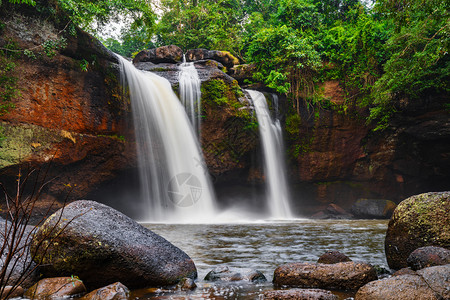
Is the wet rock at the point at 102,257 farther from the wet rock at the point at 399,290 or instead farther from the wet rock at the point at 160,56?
the wet rock at the point at 160,56

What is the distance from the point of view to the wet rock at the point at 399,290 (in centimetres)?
298

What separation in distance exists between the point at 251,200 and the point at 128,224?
12.6 metres

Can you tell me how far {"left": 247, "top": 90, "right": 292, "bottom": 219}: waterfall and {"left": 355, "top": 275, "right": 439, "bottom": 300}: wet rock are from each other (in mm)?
12335

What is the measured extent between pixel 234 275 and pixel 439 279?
2290mm

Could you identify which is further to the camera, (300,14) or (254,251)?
(300,14)

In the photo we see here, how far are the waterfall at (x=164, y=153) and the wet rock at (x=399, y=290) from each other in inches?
428

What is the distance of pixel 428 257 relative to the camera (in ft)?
13.1

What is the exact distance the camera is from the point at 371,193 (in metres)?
17.0

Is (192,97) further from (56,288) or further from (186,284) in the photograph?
(56,288)

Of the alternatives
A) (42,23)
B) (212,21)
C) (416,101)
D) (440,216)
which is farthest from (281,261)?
(212,21)

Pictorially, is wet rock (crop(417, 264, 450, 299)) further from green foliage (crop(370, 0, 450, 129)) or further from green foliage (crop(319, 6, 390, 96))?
green foliage (crop(319, 6, 390, 96))

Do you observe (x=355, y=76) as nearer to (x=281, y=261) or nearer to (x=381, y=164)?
(x=381, y=164)

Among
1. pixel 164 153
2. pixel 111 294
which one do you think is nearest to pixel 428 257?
pixel 111 294

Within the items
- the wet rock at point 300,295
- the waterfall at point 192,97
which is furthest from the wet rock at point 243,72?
the wet rock at point 300,295
